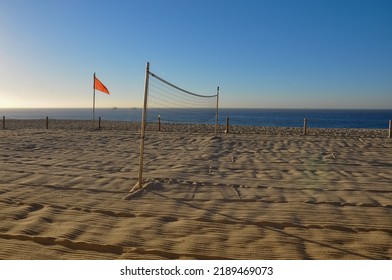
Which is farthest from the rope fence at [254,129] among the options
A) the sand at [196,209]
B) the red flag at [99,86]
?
the sand at [196,209]

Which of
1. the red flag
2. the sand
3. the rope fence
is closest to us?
the sand

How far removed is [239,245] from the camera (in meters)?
3.10

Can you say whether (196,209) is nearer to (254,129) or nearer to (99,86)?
(99,86)

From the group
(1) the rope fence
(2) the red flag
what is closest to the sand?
(1) the rope fence

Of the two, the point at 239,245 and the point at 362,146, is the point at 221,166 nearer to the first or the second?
the point at 239,245

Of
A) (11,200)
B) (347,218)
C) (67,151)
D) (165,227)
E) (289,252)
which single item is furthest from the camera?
(67,151)

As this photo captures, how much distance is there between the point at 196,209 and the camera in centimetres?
422

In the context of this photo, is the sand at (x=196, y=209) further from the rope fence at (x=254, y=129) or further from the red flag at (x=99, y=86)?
the red flag at (x=99, y=86)

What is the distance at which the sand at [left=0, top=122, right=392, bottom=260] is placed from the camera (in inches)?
119

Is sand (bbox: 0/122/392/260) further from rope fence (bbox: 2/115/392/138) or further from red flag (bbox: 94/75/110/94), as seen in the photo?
red flag (bbox: 94/75/110/94)

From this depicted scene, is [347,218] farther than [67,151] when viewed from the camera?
No
